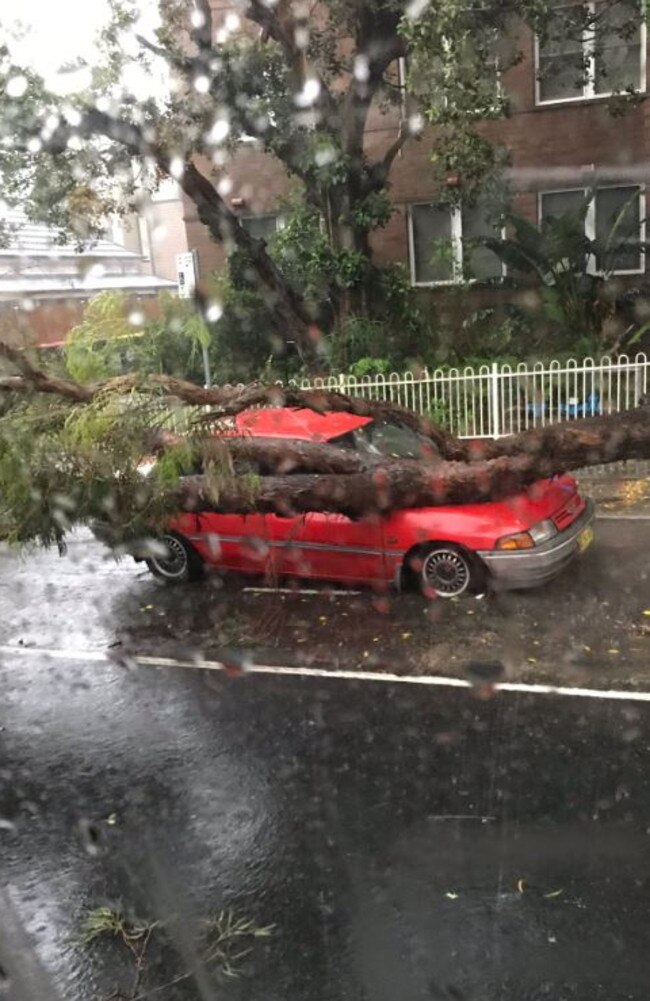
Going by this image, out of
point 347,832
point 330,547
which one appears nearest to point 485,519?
point 330,547

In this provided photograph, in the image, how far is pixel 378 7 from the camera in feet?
36.8

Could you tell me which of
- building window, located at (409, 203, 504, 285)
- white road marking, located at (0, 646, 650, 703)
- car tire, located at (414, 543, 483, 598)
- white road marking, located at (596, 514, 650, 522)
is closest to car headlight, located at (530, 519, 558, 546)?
car tire, located at (414, 543, 483, 598)

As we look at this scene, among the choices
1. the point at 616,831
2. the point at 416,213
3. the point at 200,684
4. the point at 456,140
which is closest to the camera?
the point at 616,831

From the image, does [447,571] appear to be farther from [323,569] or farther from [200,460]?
[200,460]

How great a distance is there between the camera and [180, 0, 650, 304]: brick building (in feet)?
49.9

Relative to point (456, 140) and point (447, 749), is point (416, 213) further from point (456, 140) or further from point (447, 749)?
point (447, 749)

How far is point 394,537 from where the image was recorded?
696 centimetres

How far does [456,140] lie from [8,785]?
29.9 ft

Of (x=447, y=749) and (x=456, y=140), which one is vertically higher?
(x=456, y=140)

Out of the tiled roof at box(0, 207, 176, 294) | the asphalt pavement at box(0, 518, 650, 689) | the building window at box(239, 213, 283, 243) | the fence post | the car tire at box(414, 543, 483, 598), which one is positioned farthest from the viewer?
the building window at box(239, 213, 283, 243)

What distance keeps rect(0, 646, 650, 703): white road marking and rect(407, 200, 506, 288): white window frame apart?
10.5 metres

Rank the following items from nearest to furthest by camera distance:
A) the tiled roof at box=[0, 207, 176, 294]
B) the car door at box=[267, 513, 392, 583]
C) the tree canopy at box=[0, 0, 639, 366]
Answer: the car door at box=[267, 513, 392, 583], the tree canopy at box=[0, 0, 639, 366], the tiled roof at box=[0, 207, 176, 294]

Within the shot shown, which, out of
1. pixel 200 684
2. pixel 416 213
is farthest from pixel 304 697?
pixel 416 213

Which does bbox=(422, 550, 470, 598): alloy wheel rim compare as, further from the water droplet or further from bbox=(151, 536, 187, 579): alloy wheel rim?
the water droplet
